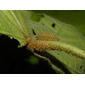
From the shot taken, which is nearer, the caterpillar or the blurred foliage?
the caterpillar

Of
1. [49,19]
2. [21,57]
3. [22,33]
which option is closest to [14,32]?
[22,33]

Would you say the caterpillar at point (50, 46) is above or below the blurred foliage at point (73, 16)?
below

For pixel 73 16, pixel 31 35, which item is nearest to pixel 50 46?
pixel 31 35

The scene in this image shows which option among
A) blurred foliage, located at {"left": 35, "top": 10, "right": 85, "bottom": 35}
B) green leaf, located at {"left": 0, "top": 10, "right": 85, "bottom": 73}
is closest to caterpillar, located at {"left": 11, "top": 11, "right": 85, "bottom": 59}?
green leaf, located at {"left": 0, "top": 10, "right": 85, "bottom": 73}

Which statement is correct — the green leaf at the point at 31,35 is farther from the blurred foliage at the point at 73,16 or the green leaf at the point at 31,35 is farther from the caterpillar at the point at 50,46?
the blurred foliage at the point at 73,16

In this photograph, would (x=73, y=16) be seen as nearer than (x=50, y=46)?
No

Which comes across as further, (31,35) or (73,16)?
(73,16)

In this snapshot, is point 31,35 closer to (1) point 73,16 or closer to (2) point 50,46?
(2) point 50,46

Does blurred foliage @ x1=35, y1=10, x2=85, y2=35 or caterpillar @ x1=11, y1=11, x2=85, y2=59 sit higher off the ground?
blurred foliage @ x1=35, y1=10, x2=85, y2=35

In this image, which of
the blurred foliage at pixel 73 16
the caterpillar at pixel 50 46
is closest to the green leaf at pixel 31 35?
the caterpillar at pixel 50 46

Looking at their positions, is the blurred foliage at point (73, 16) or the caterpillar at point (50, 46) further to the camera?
the blurred foliage at point (73, 16)

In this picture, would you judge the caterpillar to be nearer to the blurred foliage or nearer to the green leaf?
the green leaf
